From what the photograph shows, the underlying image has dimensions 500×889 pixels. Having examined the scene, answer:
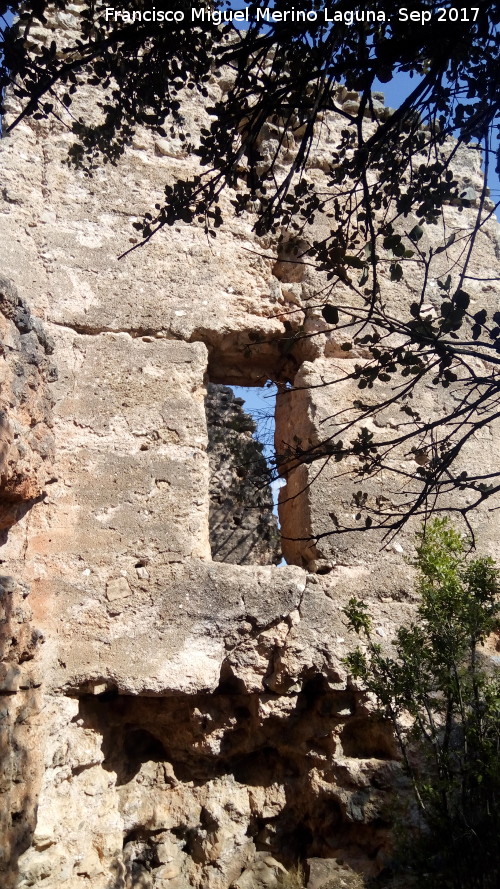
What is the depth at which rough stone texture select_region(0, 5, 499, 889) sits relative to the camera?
344 centimetres

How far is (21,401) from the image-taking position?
361 cm

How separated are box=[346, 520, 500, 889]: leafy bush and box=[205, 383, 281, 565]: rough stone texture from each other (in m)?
2.49

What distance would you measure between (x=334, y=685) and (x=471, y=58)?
2869mm

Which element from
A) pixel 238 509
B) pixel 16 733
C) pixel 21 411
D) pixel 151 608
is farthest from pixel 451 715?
pixel 238 509

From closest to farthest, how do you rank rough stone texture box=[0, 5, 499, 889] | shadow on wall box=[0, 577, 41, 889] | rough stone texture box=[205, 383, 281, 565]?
1. shadow on wall box=[0, 577, 41, 889]
2. rough stone texture box=[0, 5, 499, 889]
3. rough stone texture box=[205, 383, 281, 565]

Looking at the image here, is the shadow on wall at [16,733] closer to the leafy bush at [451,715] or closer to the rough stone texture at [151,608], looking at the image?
the rough stone texture at [151,608]

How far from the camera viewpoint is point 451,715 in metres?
3.36

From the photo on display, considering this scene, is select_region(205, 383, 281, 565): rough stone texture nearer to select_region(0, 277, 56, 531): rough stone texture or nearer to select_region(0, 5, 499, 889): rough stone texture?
select_region(0, 5, 499, 889): rough stone texture

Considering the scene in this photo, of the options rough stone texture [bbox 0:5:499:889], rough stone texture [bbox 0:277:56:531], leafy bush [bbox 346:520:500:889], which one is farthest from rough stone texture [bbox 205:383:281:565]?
leafy bush [bbox 346:520:500:889]

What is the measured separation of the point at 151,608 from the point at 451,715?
1.49m

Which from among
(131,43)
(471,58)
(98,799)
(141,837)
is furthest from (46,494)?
(471,58)

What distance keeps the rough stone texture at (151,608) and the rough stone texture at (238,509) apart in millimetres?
1472

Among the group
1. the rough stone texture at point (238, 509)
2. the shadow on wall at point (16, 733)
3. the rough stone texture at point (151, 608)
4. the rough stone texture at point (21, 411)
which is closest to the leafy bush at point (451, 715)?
the rough stone texture at point (151, 608)

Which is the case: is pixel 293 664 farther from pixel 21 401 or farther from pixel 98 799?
pixel 21 401
